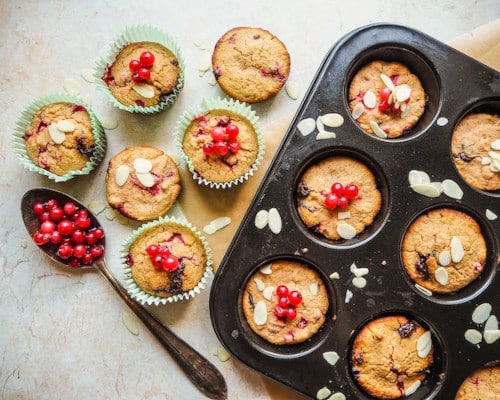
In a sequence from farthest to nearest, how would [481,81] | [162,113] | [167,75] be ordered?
[162,113] < [167,75] < [481,81]


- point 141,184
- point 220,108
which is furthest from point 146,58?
point 141,184

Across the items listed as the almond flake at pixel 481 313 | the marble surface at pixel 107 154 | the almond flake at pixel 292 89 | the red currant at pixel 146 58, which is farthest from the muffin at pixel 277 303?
the red currant at pixel 146 58

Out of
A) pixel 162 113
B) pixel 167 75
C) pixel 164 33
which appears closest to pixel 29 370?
pixel 162 113

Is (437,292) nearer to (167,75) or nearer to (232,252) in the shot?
(232,252)

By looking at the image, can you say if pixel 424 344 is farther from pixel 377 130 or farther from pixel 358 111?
pixel 358 111

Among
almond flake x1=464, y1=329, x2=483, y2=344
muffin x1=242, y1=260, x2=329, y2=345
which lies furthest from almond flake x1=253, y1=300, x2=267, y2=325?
almond flake x1=464, y1=329, x2=483, y2=344

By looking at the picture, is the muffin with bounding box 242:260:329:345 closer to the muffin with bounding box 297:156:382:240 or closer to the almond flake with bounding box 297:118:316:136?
the muffin with bounding box 297:156:382:240
